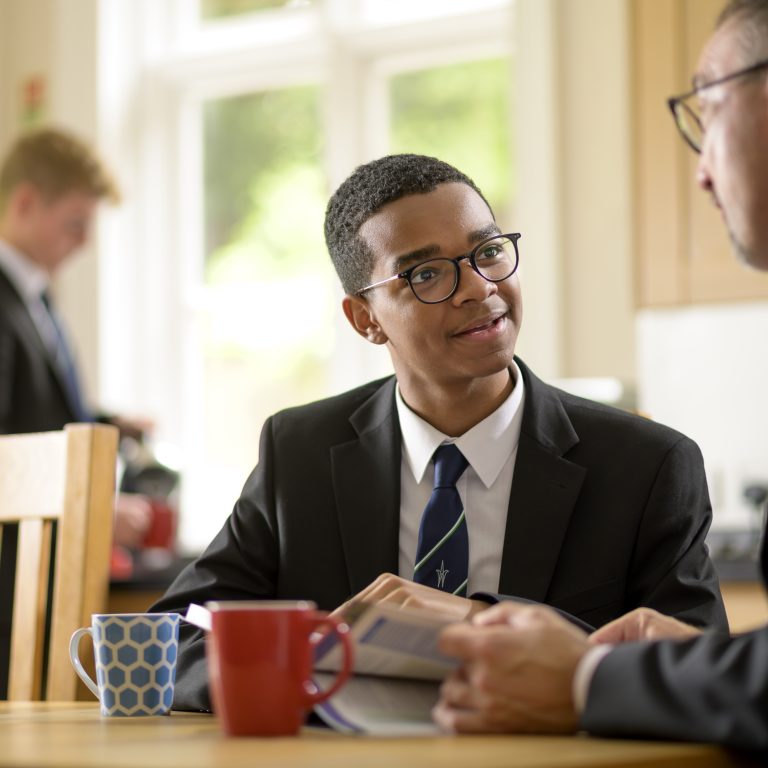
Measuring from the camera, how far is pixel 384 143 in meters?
4.19

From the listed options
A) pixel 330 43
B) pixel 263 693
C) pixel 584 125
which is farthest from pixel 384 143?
pixel 263 693

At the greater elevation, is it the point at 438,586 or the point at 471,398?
the point at 471,398

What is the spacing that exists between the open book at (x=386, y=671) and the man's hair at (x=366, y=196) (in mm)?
763

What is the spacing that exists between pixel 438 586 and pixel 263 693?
553 mm

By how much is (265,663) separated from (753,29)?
761 mm

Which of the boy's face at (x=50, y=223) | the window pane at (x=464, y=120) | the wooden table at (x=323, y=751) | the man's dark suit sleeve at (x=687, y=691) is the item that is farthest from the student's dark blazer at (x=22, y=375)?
the man's dark suit sleeve at (x=687, y=691)

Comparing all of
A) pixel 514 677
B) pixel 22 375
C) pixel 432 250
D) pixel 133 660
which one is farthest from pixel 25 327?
pixel 514 677

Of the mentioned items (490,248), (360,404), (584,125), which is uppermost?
(584,125)

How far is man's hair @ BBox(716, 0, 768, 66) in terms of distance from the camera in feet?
4.14

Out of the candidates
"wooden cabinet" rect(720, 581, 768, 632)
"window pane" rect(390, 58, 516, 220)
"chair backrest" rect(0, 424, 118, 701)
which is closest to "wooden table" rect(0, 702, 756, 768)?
"chair backrest" rect(0, 424, 118, 701)

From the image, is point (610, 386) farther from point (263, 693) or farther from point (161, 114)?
point (263, 693)

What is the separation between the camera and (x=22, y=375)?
3.27 m

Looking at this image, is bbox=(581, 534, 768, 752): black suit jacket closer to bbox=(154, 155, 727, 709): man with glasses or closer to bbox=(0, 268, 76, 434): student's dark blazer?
bbox=(154, 155, 727, 709): man with glasses

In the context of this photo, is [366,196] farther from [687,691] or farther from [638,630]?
[687,691]
